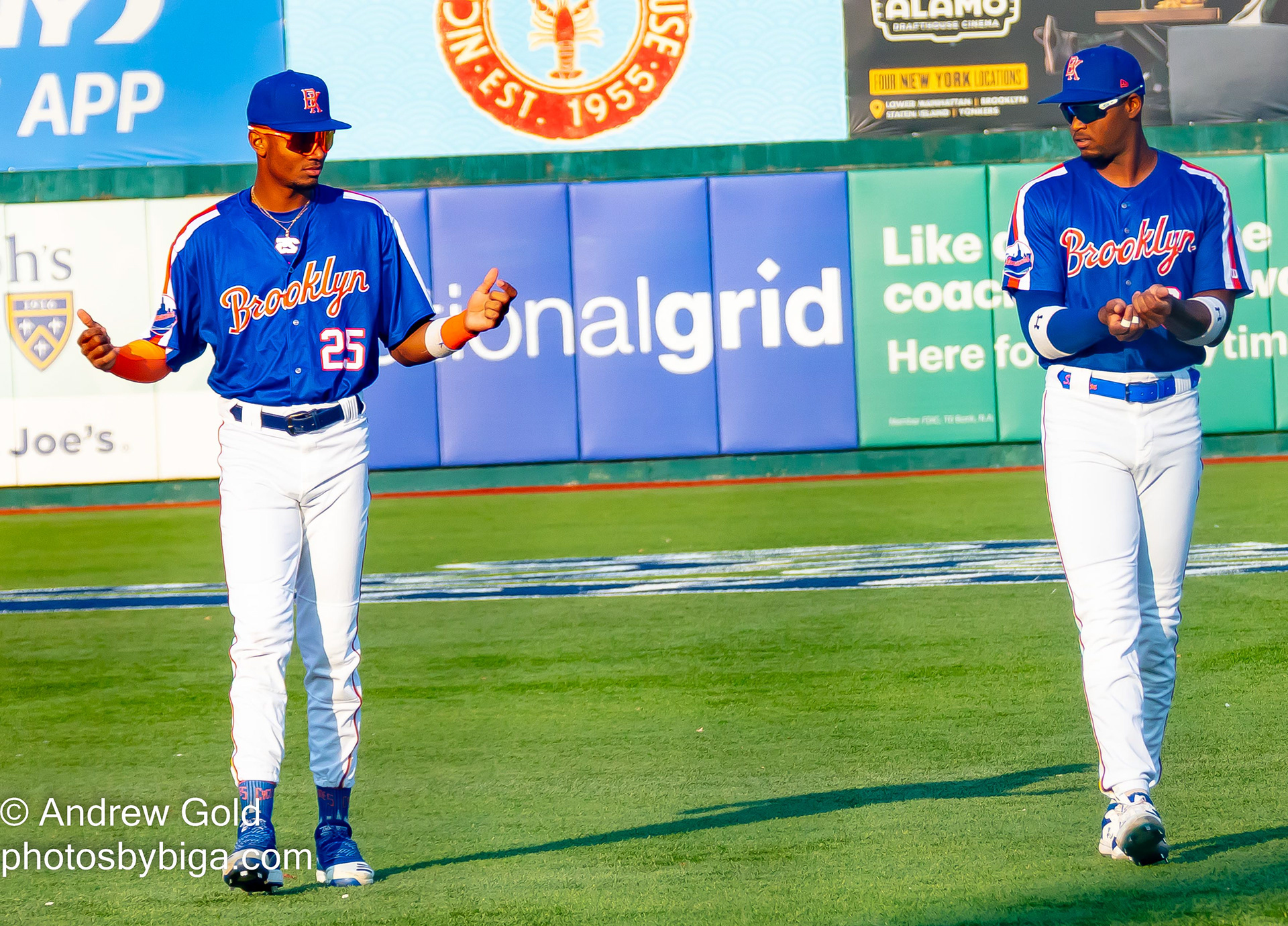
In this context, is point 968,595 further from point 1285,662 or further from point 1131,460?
point 1131,460

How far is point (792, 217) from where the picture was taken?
1828 cm

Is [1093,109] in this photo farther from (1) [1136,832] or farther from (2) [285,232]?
(2) [285,232]

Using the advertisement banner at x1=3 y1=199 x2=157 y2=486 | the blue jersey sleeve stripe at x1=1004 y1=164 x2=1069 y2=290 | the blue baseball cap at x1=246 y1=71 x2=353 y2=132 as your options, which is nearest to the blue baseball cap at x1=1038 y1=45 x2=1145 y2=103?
the blue jersey sleeve stripe at x1=1004 y1=164 x2=1069 y2=290

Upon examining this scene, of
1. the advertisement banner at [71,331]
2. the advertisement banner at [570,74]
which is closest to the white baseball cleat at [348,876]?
the advertisement banner at [71,331]

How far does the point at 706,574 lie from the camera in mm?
10555

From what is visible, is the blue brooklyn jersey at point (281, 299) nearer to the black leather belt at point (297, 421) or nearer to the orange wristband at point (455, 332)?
the black leather belt at point (297, 421)

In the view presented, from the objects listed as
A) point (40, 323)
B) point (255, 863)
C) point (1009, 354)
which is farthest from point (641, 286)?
point (255, 863)

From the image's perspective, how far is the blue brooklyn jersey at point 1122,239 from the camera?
4402 mm

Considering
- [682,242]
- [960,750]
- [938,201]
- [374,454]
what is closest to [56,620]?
[960,750]

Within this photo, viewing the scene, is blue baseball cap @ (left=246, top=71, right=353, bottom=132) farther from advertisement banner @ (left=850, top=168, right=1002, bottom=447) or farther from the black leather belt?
advertisement banner @ (left=850, top=168, right=1002, bottom=447)

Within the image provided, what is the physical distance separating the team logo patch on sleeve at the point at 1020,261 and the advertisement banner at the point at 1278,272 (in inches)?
585

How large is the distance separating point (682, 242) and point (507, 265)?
2.05 meters

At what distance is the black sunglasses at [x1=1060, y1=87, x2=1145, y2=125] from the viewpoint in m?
4.35

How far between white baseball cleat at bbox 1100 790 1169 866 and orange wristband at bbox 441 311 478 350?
2.19m
